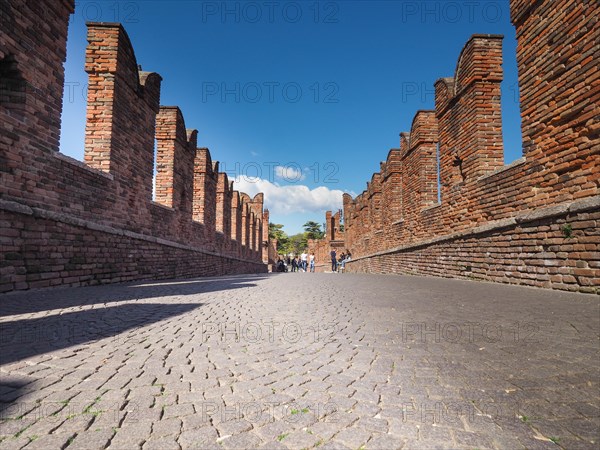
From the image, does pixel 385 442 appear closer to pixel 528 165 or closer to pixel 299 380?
pixel 299 380

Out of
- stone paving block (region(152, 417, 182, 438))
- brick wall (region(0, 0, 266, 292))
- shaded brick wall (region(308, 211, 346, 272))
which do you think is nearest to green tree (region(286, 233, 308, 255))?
shaded brick wall (region(308, 211, 346, 272))

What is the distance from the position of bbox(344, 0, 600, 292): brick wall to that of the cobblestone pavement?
1.94m

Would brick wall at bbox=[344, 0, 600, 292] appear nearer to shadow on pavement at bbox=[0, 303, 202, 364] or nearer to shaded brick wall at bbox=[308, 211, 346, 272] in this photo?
shadow on pavement at bbox=[0, 303, 202, 364]

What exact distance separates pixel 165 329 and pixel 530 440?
2869 mm

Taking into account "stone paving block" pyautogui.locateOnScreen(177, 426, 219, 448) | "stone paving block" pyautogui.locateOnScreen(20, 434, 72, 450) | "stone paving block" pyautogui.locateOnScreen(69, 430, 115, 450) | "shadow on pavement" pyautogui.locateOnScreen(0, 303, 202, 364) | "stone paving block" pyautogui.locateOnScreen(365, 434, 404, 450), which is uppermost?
"shadow on pavement" pyautogui.locateOnScreen(0, 303, 202, 364)

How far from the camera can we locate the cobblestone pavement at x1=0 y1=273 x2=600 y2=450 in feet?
4.75

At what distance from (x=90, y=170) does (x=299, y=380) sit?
23.2 feet

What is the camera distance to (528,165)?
627 centimetres

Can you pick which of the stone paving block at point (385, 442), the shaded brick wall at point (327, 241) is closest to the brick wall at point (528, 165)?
the stone paving block at point (385, 442)

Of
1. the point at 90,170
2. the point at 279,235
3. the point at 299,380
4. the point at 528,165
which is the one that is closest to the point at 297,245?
the point at 279,235

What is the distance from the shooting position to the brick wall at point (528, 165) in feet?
16.5

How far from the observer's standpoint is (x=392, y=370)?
2195 millimetres

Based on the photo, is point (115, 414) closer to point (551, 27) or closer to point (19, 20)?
point (19, 20)

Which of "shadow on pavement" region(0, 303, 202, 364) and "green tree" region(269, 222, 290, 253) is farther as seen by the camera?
"green tree" region(269, 222, 290, 253)
